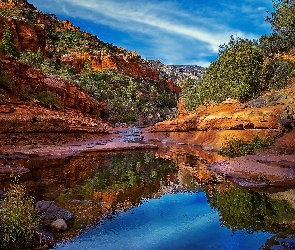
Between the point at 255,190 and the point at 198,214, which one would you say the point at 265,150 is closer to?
the point at 255,190

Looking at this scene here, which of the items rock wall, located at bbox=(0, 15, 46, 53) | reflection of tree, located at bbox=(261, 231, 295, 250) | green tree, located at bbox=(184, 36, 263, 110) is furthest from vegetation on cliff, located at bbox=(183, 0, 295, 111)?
rock wall, located at bbox=(0, 15, 46, 53)

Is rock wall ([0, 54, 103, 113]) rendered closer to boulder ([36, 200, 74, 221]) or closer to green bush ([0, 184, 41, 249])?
boulder ([36, 200, 74, 221])

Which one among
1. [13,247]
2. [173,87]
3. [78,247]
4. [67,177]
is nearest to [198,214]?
[78,247]

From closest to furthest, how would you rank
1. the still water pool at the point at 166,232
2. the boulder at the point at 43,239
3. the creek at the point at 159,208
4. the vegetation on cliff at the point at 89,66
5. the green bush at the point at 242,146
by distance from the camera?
the boulder at the point at 43,239 < the still water pool at the point at 166,232 < the creek at the point at 159,208 < the green bush at the point at 242,146 < the vegetation on cliff at the point at 89,66

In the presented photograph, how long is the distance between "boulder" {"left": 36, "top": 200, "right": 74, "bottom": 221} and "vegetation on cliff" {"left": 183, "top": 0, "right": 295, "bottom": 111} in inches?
1318

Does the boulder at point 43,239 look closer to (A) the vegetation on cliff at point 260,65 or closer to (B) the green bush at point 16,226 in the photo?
(B) the green bush at point 16,226

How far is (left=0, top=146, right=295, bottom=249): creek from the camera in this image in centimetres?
1010

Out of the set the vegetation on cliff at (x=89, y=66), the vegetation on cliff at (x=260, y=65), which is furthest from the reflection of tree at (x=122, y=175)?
the vegetation on cliff at (x=89, y=66)

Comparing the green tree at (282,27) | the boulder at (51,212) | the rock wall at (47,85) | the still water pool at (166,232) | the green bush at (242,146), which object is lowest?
the still water pool at (166,232)

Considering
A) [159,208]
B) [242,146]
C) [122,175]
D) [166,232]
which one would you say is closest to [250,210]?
[159,208]

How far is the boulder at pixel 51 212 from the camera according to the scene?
1109 centimetres

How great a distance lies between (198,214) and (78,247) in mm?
5569

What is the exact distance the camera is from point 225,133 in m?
33.3

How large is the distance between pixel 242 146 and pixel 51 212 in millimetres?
19824
